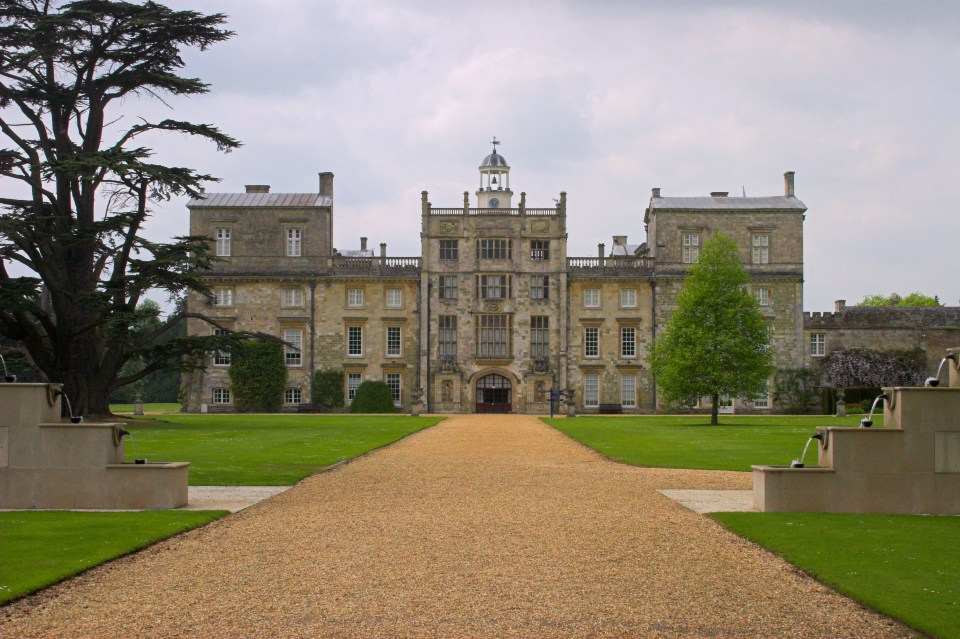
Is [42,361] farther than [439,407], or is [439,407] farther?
[439,407]

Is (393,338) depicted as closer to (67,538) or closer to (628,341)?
(628,341)

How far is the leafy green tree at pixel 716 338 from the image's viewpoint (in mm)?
39094

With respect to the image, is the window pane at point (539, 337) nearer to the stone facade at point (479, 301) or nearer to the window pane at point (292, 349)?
the stone facade at point (479, 301)

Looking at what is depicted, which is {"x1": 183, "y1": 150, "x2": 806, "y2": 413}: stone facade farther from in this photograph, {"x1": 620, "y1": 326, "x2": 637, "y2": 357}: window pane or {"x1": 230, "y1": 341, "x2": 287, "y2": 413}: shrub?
{"x1": 230, "y1": 341, "x2": 287, "y2": 413}: shrub

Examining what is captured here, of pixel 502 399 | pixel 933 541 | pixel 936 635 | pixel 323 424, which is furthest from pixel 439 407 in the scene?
pixel 936 635

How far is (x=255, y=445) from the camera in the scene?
24750 mm

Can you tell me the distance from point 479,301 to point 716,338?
1652cm

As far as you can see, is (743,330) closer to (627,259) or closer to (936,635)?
(627,259)

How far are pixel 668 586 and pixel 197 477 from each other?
10.6 meters

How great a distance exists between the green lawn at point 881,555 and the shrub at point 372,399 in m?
39.3

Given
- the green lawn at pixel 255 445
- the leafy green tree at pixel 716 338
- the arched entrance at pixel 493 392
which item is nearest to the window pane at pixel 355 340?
the arched entrance at pixel 493 392

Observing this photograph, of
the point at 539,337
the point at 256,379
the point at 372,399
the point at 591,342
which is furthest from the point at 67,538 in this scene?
the point at 591,342

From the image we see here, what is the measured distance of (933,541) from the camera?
35.2 ft

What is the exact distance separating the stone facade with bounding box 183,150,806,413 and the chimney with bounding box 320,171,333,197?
2.36 m
